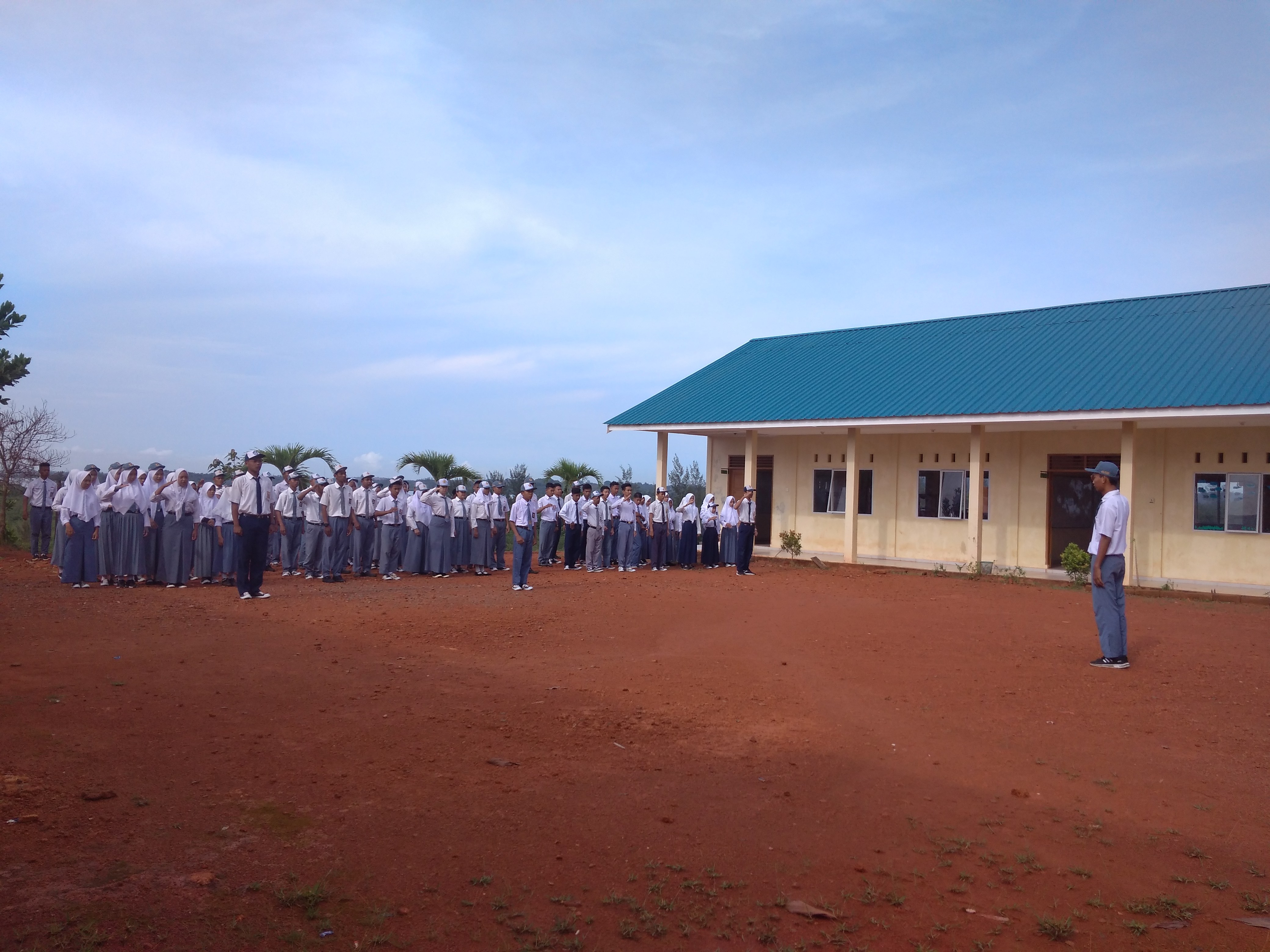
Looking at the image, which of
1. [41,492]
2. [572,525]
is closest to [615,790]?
[572,525]

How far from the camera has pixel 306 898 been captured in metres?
3.98

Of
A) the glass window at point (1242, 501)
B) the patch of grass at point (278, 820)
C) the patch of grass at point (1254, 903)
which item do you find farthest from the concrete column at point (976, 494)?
the patch of grass at point (278, 820)

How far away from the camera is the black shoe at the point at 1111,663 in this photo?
9.22 metres

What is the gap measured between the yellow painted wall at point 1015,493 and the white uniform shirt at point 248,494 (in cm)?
1325

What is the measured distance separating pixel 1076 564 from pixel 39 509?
19678 mm

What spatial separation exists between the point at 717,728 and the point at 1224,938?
3484 millimetres

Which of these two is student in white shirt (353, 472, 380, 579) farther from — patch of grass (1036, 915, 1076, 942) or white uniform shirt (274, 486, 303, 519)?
patch of grass (1036, 915, 1076, 942)

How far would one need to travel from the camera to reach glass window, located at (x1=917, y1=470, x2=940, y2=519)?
2058 cm

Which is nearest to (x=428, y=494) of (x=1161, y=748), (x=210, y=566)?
(x=210, y=566)

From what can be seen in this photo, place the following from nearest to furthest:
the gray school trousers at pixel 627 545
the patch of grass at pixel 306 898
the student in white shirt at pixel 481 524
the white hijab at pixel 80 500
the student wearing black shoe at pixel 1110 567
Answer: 1. the patch of grass at pixel 306 898
2. the student wearing black shoe at pixel 1110 567
3. the white hijab at pixel 80 500
4. the student in white shirt at pixel 481 524
5. the gray school trousers at pixel 627 545

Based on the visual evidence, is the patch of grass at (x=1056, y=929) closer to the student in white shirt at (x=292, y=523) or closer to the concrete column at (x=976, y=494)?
the student in white shirt at (x=292, y=523)

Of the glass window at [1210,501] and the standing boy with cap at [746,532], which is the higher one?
the glass window at [1210,501]

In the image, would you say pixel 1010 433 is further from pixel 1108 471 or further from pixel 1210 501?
pixel 1108 471

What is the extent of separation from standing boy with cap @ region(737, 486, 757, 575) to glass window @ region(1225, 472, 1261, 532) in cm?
822
